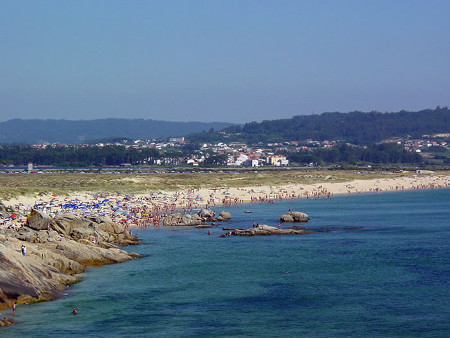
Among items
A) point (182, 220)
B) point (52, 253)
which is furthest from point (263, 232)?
point (52, 253)

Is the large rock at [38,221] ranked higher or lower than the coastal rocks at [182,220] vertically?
higher

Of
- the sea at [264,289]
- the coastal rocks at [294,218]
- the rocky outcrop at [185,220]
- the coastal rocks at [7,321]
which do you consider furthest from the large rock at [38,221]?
the coastal rocks at [294,218]

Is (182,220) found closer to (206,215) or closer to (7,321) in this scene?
(206,215)

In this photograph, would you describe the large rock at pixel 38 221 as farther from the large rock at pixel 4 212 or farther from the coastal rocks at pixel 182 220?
the coastal rocks at pixel 182 220

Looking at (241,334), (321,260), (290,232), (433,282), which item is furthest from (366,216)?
(241,334)

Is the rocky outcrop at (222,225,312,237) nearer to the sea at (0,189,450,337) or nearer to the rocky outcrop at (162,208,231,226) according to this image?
the sea at (0,189,450,337)

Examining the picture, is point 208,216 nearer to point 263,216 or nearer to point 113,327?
point 263,216
